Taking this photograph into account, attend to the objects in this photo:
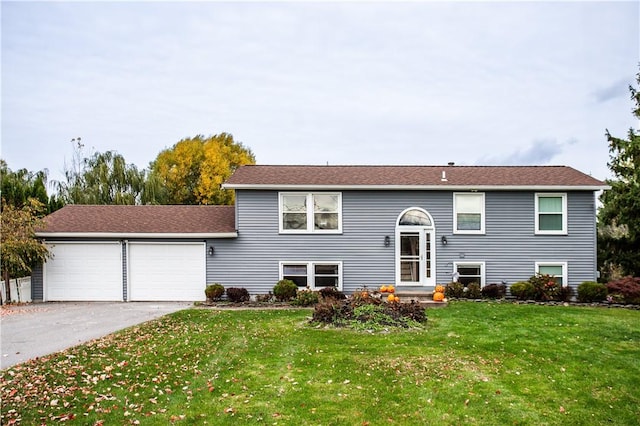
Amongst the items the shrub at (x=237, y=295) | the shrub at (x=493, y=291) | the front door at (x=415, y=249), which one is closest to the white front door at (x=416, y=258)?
the front door at (x=415, y=249)

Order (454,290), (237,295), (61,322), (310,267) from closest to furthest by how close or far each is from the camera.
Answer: (61,322), (237,295), (454,290), (310,267)

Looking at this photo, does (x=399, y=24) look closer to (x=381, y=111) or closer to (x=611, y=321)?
(x=381, y=111)

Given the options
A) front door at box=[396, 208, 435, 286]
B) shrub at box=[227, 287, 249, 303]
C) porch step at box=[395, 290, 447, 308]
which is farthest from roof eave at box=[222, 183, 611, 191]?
porch step at box=[395, 290, 447, 308]

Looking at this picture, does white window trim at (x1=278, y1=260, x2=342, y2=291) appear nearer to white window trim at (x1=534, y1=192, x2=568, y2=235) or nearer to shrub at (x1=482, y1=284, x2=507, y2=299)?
shrub at (x1=482, y1=284, x2=507, y2=299)

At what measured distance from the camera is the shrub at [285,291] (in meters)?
15.1

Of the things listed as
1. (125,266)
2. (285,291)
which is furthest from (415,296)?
(125,266)

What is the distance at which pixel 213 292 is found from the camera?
1523 centimetres

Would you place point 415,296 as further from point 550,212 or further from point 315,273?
point 550,212

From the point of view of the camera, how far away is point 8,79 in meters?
15.6

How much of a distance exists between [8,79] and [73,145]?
22.6 meters

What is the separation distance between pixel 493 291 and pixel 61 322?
13.4 m

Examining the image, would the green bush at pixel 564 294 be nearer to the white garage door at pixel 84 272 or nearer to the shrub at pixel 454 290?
the shrub at pixel 454 290

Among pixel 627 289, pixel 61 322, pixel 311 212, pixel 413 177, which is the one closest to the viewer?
pixel 61 322

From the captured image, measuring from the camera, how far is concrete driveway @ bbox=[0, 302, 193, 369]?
902 cm
